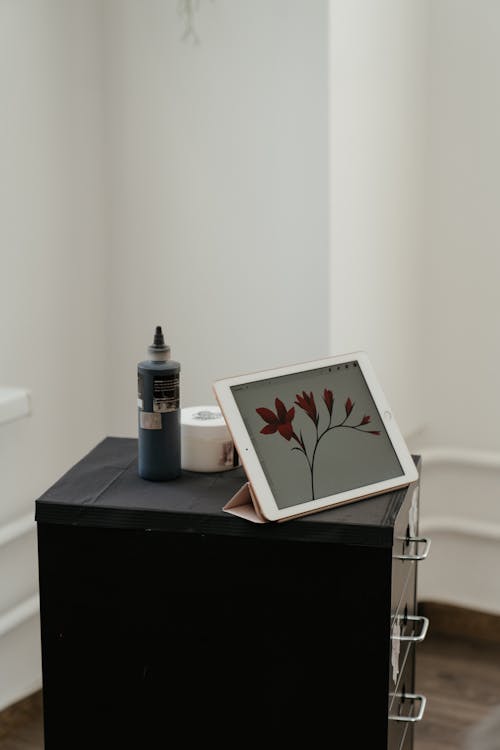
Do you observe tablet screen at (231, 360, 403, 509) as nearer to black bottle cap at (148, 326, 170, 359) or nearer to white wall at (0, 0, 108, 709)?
black bottle cap at (148, 326, 170, 359)

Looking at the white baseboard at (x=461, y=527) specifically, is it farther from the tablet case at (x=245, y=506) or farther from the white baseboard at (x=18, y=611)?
the tablet case at (x=245, y=506)

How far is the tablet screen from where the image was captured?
4.74ft

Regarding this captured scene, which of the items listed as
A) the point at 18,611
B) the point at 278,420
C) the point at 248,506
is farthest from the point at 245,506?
the point at 18,611

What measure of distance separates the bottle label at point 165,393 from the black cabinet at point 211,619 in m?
0.11

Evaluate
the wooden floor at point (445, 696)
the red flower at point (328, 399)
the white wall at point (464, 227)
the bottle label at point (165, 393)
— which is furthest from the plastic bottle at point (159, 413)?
the white wall at point (464, 227)

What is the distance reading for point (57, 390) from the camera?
229 centimetres

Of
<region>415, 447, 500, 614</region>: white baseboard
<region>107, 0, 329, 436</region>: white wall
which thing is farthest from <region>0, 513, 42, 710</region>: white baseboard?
<region>415, 447, 500, 614</region>: white baseboard

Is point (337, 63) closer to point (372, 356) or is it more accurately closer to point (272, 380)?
point (372, 356)

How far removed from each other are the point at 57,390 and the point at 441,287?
3.21 ft

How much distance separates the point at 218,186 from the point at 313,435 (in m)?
0.94

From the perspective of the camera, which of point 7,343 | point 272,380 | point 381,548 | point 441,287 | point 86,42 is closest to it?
point 381,548

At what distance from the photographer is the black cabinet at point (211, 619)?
1.40 metres

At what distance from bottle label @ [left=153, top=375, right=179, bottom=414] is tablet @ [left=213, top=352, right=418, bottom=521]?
0.09 m

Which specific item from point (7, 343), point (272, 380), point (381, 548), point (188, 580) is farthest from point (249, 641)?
point (7, 343)
